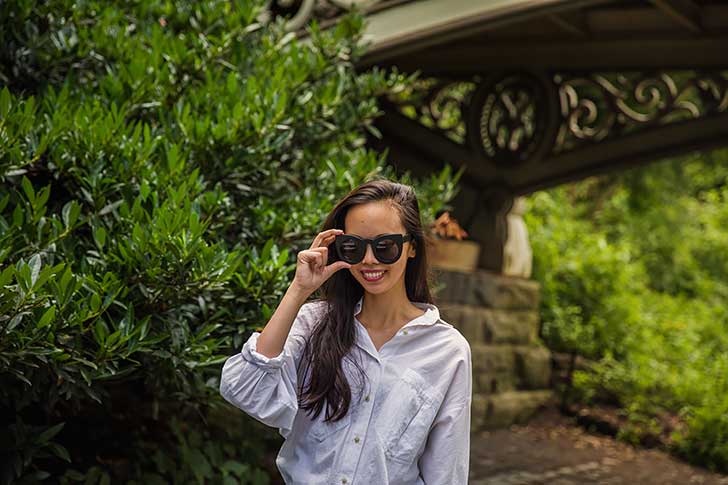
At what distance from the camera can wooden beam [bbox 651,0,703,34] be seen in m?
5.58

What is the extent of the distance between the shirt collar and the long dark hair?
15 millimetres

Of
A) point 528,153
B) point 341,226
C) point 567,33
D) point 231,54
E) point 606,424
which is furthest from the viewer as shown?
point 606,424

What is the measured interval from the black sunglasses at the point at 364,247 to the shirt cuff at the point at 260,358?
0.27 meters

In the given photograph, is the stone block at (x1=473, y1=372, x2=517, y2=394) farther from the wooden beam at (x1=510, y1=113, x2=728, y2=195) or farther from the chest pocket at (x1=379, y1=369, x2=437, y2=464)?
the chest pocket at (x1=379, y1=369, x2=437, y2=464)

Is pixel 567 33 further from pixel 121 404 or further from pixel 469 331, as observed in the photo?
pixel 121 404

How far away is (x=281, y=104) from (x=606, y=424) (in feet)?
18.8

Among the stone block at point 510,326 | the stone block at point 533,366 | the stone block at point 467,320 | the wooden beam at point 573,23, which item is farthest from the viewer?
the stone block at point 533,366

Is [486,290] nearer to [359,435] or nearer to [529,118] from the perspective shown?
[529,118]

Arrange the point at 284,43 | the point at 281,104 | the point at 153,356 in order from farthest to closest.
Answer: the point at 284,43 < the point at 281,104 < the point at 153,356

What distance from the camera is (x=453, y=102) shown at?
26.0ft

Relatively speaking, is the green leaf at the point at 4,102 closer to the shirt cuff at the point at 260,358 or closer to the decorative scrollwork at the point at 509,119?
the shirt cuff at the point at 260,358

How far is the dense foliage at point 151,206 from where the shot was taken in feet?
9.01

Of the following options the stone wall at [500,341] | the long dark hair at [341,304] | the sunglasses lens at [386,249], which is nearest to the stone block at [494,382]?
the stone wall at [500,341]

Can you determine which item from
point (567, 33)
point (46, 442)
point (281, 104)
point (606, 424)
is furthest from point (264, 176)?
point (606, 424)
